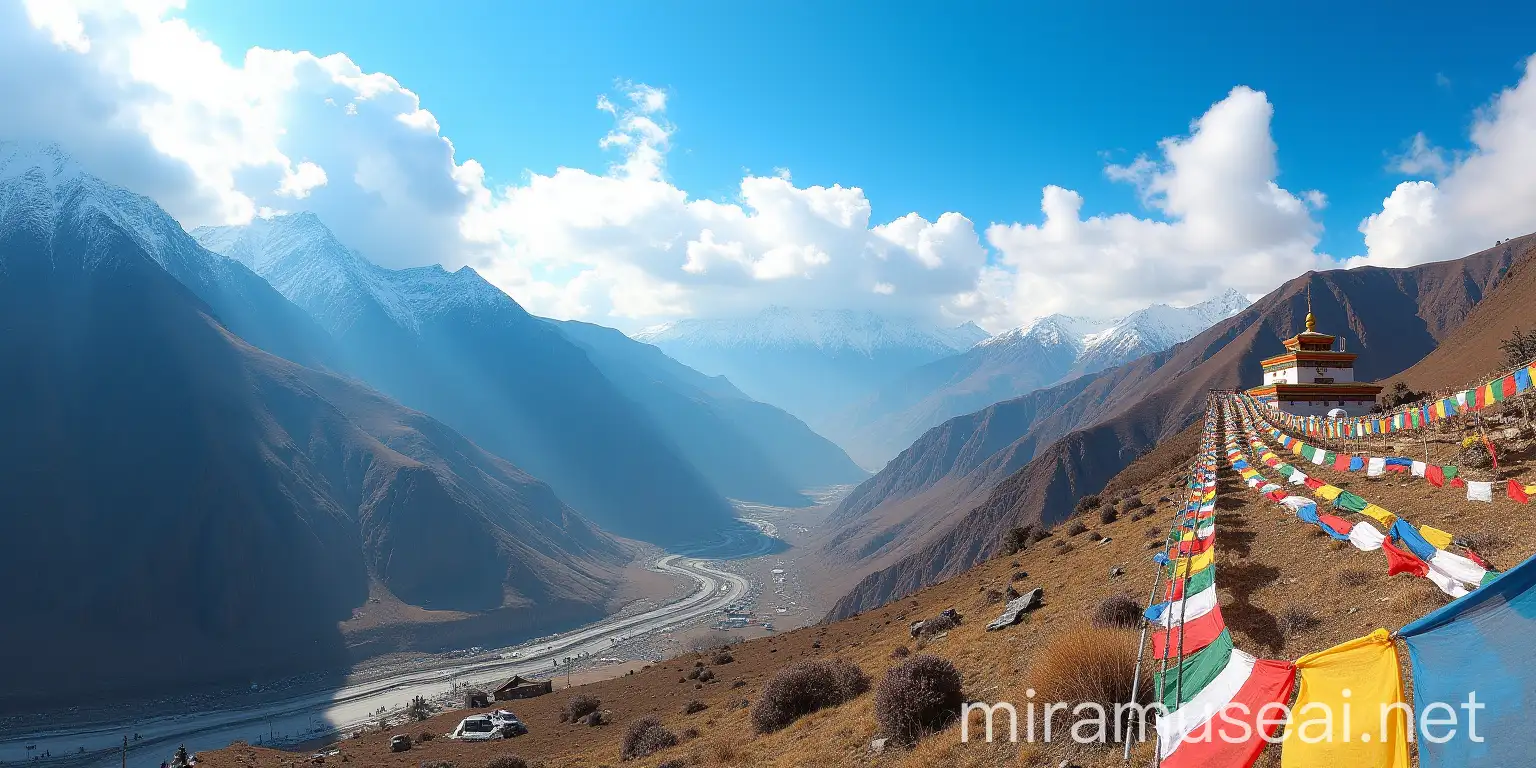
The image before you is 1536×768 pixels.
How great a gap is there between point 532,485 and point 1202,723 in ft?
585

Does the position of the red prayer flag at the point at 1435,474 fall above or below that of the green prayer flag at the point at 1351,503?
below

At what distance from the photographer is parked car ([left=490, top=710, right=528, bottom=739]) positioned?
24.4m

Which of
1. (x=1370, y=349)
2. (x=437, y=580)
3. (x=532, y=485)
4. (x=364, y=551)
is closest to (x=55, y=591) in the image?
(x=364, y=551)

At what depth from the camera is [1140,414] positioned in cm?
11444

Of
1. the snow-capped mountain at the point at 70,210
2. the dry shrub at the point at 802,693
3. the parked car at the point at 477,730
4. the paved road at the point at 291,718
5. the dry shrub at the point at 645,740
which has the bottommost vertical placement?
the paved road at the point at 291,718

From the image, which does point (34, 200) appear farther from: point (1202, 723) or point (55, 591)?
point (1202, 723)

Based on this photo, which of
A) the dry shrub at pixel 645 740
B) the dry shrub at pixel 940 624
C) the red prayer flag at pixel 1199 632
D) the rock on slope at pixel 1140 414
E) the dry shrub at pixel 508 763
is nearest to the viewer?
the red prayer flag at pixel 1199 632

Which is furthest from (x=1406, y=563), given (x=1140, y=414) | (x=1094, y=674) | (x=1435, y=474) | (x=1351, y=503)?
(x=1140, y=414)

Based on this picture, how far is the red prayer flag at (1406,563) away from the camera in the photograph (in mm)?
6801

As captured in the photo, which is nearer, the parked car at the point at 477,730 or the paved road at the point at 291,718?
the parked car at the point at 477,730

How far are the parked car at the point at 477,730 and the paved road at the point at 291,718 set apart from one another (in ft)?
181

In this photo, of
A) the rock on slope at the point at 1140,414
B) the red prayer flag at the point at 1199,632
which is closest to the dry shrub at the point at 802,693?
the red prayer flag at the point at 1199,632

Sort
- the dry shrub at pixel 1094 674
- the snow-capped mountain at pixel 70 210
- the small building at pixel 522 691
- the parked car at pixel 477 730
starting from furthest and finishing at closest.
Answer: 1. the snow-capped mountain at pixel 70 210
2. the small building at pixel 522 691
3. the parked car at pixel 477 730
4. the dry shrub at pixel 1094 674

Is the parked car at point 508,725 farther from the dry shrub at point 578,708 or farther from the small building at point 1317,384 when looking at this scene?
the small building at point 1317,384
